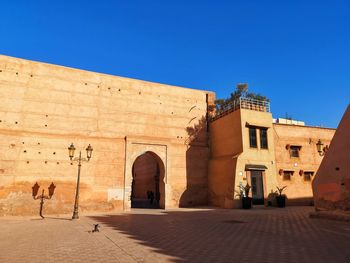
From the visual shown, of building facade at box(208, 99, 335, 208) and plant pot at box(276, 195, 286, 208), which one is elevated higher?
building facade at box(208, 99, 335, 208)

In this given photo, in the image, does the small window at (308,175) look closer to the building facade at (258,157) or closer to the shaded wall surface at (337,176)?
the building facade at (258,157)

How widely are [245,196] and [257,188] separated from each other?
1686mm

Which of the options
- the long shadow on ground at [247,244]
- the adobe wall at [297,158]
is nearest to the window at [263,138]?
the adobe wall at [297,158]

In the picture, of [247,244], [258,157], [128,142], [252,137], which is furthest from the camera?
[252,137]

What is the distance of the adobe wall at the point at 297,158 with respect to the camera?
21.5 m

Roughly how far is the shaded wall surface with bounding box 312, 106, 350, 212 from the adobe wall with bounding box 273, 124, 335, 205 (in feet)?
27.8

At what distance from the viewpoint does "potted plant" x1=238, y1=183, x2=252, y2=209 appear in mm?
18438

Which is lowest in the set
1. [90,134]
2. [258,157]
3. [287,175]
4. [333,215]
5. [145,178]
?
[333,215]

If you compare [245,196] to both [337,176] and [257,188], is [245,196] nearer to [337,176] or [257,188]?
[257,188]

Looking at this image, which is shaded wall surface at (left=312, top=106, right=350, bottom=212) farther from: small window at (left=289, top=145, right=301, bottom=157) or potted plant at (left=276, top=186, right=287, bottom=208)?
small window at (left=289, top=145, right=301, bottom=157)

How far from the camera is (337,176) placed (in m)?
11.9

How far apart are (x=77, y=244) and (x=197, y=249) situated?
334 centimetres

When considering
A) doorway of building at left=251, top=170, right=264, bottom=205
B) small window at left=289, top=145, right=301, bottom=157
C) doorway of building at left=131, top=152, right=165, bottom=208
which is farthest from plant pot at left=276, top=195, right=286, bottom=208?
doorway of building at left=131, top=152, right=165, bottom=208

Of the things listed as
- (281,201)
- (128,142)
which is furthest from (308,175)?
(128,142)
